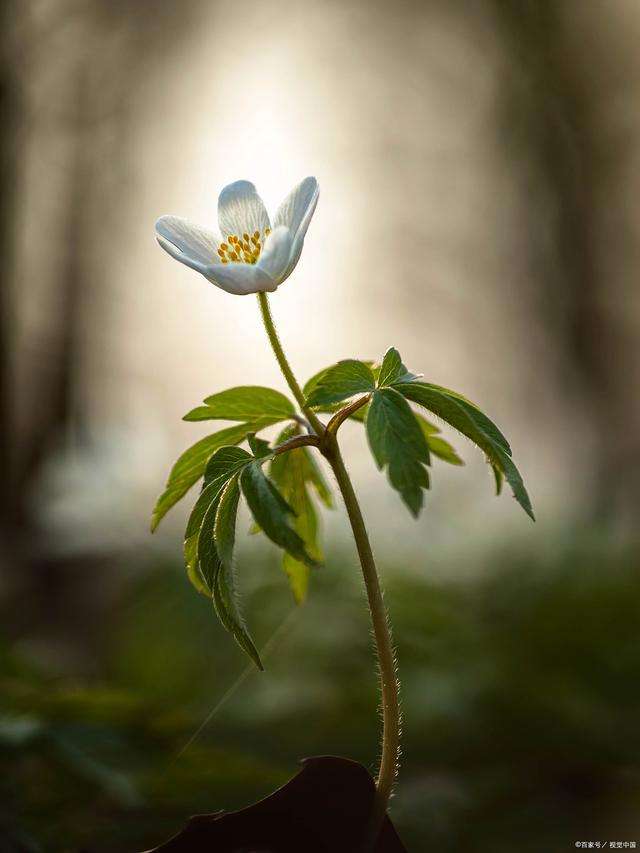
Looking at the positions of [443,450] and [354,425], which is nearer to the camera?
[443,450]

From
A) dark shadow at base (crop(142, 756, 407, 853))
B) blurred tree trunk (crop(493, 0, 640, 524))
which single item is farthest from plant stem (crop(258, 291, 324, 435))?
blurred tree trunk (crop(493, 0, 640, 524))

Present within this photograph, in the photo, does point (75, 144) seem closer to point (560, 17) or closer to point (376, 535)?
point (560, 17)

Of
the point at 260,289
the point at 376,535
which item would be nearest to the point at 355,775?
the point at 260,289

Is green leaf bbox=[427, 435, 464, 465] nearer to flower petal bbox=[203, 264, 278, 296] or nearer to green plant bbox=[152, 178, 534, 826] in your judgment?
green plant bbox=[152, 178, 534, 826]

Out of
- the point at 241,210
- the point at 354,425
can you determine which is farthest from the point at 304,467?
the point at 354,425

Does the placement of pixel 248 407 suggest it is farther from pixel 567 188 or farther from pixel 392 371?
pixel 567 188

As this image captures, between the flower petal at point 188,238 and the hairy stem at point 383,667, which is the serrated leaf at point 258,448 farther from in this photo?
the flower petal at point 188,238
